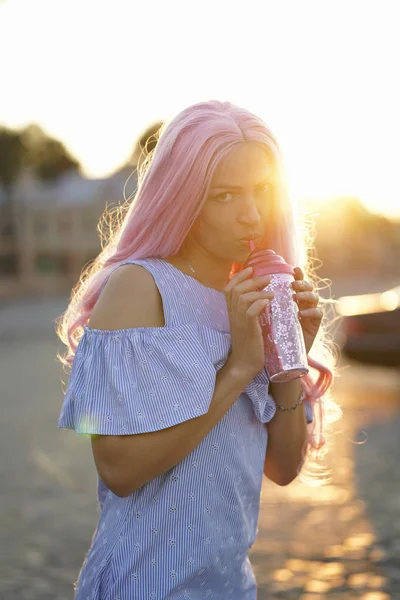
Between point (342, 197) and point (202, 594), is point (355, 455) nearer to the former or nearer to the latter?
point (202, 594)

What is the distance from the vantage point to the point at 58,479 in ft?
25.3

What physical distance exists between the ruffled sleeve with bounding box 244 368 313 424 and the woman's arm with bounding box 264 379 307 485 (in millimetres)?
28

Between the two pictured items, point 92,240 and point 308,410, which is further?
point 92,240

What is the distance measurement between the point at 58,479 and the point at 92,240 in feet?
206

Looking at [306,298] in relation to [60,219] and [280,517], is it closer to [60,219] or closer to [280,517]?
[280,517]

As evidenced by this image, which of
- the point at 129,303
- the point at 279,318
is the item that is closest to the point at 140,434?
the point at 129,303

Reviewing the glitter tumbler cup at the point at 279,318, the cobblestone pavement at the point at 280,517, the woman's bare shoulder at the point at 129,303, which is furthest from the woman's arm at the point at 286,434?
the cobblestone pavement at the point at 280,517

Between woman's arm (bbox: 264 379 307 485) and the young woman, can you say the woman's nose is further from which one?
woman's arm (bbox: 264 379 307 485)

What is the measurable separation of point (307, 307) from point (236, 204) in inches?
11.2

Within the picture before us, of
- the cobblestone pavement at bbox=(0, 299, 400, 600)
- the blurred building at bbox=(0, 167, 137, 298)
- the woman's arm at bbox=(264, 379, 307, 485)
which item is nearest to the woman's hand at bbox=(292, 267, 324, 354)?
the woman's arm at bbox=(264, 379, 307, 485)

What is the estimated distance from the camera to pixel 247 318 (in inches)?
74.9

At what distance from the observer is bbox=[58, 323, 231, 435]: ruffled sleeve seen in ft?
6.15

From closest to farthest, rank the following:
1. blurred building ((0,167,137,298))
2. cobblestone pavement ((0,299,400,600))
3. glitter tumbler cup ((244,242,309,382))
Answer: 1. glitter tumbler cup ((244,242,309,382))
2. cobblestone pavement ((0,299,400,600))
3. blurred building ((0,167,137,298))

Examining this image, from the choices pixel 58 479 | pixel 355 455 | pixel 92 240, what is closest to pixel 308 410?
pixel 58 479
